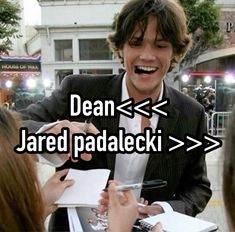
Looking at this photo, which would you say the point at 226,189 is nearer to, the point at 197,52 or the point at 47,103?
the point at 47,103

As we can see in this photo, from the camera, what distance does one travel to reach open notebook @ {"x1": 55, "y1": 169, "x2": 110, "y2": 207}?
1062 millimetres

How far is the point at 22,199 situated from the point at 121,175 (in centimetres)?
57

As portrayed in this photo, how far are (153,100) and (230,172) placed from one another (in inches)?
24.1

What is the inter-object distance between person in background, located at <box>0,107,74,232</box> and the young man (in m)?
0.42

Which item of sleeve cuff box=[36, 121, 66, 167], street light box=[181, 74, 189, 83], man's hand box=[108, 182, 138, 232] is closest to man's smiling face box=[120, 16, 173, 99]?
sleeve cuff box=[36, 121, 66, 167]

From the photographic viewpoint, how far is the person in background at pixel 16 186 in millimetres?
792

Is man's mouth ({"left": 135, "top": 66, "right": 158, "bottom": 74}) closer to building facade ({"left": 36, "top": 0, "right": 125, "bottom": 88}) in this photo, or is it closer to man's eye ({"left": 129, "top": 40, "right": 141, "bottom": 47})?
man's eye ({"left": 129, "top": 40, "right": 141, "bottom": 47})

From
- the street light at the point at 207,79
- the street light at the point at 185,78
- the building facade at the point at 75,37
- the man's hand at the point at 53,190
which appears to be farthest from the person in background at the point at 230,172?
the building facade at the point at 75,37

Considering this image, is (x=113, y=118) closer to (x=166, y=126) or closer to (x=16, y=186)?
(x=166, y=126)

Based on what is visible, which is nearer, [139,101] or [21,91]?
[139,101]

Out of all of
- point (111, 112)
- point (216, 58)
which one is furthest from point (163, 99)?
point (216, 58)

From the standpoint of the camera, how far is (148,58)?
4.25 ft

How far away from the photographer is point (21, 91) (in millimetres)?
12156

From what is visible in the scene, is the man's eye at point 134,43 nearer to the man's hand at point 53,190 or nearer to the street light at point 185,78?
the man's hand at point 53,190
